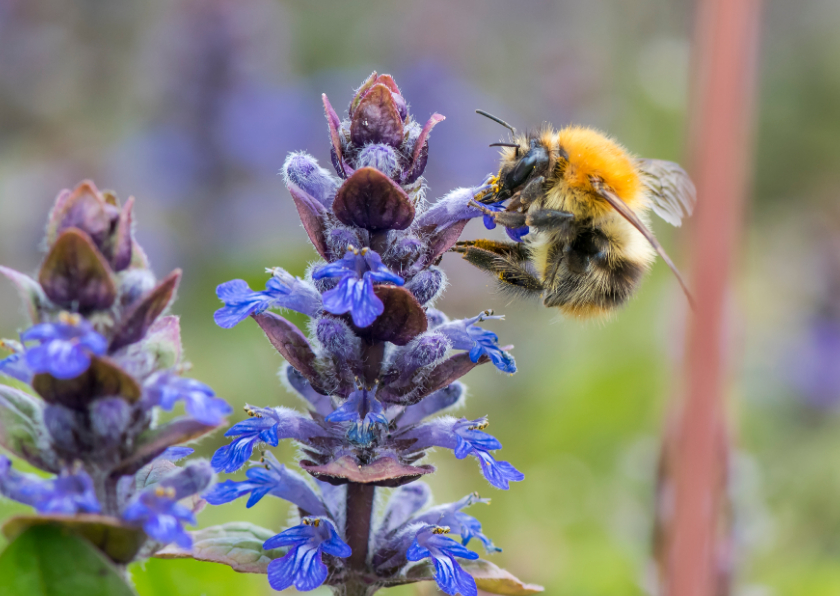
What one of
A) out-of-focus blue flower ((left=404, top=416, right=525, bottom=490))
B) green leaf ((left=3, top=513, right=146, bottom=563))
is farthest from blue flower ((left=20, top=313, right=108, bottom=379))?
out-of-focus blue flower ((left=404, top=416, right=525, bottom=490))

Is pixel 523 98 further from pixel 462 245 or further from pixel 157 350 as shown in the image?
pixel 157 350

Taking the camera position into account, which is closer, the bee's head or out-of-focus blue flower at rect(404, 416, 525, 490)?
out-of-focus blue flower at rect(404, 416, 525, 490)

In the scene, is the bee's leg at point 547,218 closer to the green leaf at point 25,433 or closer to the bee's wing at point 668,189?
the bee's wing at point 668,189

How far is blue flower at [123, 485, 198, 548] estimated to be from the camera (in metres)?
1.46

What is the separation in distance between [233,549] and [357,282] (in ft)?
2.05

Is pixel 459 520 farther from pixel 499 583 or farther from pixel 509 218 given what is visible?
pixel 509 218

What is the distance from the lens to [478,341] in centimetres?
201

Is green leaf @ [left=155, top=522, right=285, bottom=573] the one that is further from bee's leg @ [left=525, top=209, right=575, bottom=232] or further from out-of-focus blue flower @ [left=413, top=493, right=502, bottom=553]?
bee's leg @ [left=525, top=209, right=575, bottom=232]

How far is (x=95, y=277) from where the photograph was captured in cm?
153

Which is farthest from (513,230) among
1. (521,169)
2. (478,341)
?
(478,341)

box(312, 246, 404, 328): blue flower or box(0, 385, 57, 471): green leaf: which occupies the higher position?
box(312, 246, 404, 328): blue flower

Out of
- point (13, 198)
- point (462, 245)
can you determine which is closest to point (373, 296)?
point (462, 245)

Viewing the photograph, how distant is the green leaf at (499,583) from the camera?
1.95 meters

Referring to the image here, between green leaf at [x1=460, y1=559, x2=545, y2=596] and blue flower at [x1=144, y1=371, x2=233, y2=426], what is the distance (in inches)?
29.5
